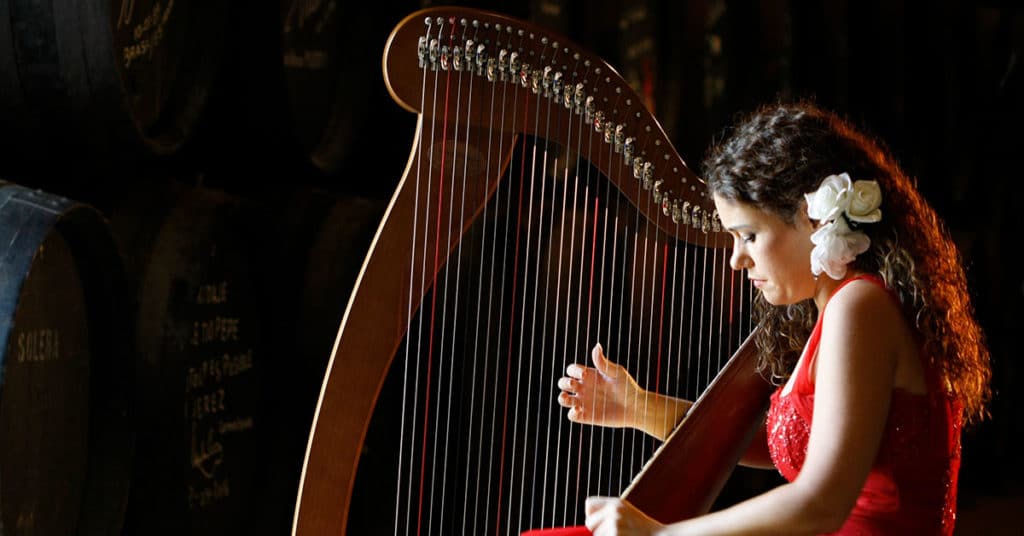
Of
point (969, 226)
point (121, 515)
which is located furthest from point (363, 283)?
point (969, 226)

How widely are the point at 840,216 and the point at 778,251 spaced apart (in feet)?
0.35

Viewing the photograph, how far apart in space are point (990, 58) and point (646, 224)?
10.0 feet

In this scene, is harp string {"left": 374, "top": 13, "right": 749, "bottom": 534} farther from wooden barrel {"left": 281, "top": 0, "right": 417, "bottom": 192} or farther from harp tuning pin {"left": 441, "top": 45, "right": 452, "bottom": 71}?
wooden barrel {"left": 281, "top": 0, "right": 417, "bottom": 192}

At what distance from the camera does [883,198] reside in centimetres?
166

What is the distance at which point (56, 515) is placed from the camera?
6.04 ft

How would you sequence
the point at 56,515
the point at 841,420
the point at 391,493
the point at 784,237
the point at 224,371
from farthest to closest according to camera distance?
A: the point at 391,493, the point at 224,371, the point at 56,515, the point at 784,237, the point at 841,420

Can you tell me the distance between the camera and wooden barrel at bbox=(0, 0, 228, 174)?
1.84 metres

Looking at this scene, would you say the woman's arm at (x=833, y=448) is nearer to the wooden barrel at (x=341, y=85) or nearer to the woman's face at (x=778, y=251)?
the woman's face at (x=778, y=251)

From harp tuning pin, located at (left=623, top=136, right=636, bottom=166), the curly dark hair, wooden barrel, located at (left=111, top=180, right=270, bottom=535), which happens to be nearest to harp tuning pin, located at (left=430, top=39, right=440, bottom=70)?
harp tuning pin, located at (left=623, top=136, right=636, bottom=166)

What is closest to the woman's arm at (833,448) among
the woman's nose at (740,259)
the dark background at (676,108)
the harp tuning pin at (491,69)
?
the woman's nose at (740,259)

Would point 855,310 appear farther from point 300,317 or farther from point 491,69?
point 300,317

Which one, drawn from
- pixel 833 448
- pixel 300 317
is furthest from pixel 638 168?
pixel 300 317

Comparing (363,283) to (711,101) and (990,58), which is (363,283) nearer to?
(711,101)

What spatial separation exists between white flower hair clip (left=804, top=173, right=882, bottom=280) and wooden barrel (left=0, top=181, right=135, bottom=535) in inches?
45.2
